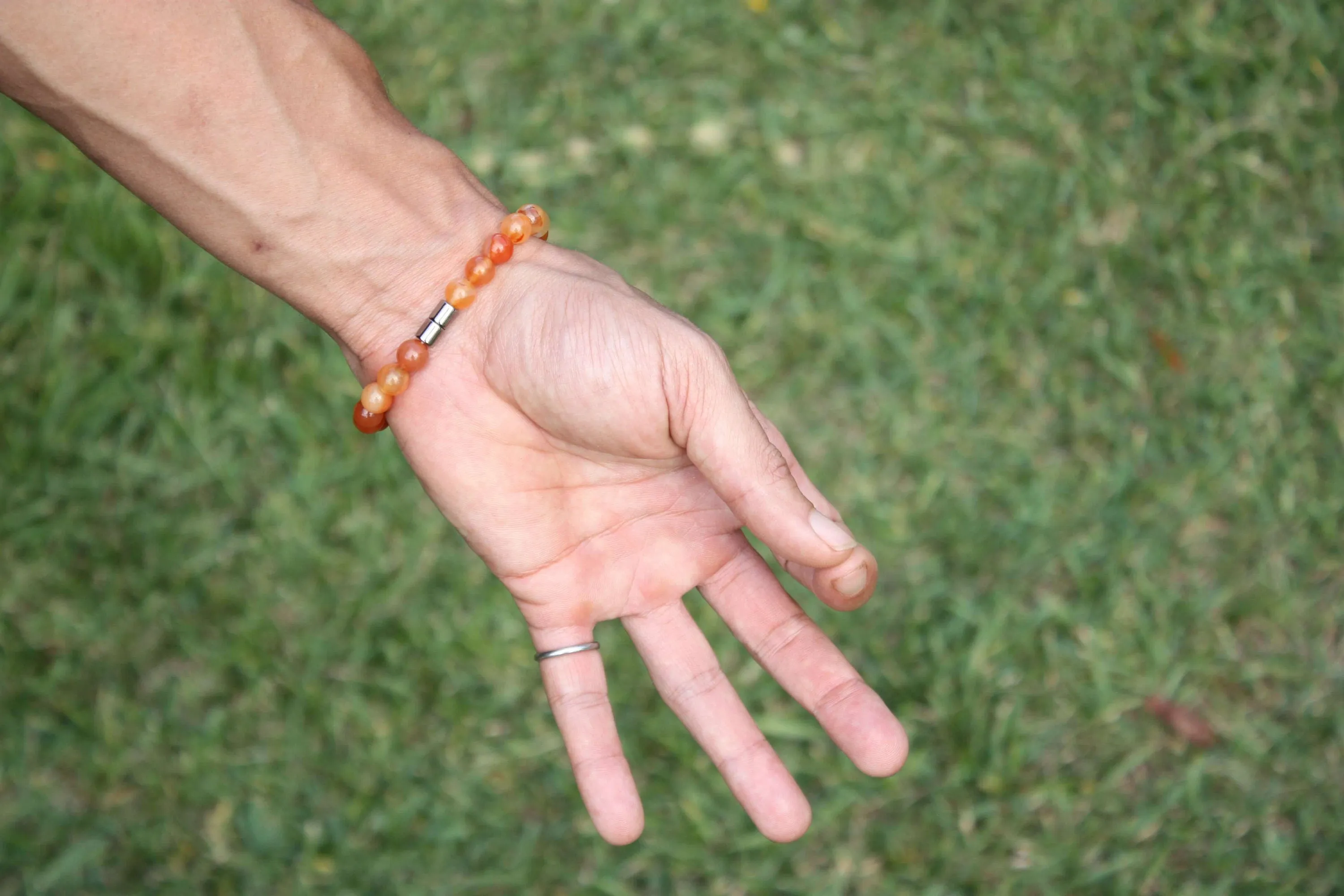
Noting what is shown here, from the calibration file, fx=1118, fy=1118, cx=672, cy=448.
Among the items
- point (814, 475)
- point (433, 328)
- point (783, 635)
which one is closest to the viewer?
point (783, 635)

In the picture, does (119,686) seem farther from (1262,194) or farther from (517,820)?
(1262,194)

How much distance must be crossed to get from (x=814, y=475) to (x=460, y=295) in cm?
150

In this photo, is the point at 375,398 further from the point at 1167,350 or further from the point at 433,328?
the point at 1167,350

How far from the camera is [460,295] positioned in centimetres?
255

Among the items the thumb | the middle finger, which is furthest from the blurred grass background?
the thumb

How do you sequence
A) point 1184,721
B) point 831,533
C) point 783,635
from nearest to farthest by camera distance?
point 831,533
point 783,635
point 1184,721

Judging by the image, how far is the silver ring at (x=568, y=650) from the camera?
2.41 m

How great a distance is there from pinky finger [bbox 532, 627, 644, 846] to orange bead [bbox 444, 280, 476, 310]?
30.1 inches

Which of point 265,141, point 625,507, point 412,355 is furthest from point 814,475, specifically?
point 265,141

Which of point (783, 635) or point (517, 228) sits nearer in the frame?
point (783, 635)

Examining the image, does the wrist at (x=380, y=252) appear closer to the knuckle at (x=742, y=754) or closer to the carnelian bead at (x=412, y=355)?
the carnelian bead at (x=412, y=355)

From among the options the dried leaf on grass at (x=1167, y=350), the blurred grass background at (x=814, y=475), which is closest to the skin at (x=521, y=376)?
the blurred grass background at (x=814, y=475)

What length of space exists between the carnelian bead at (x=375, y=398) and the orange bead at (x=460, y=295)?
0.83 ft

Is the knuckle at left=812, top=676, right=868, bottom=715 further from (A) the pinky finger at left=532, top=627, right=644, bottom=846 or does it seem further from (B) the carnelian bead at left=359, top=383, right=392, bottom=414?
(B) the carnelian bead at left=359, top=383, right=392, bottom=414
